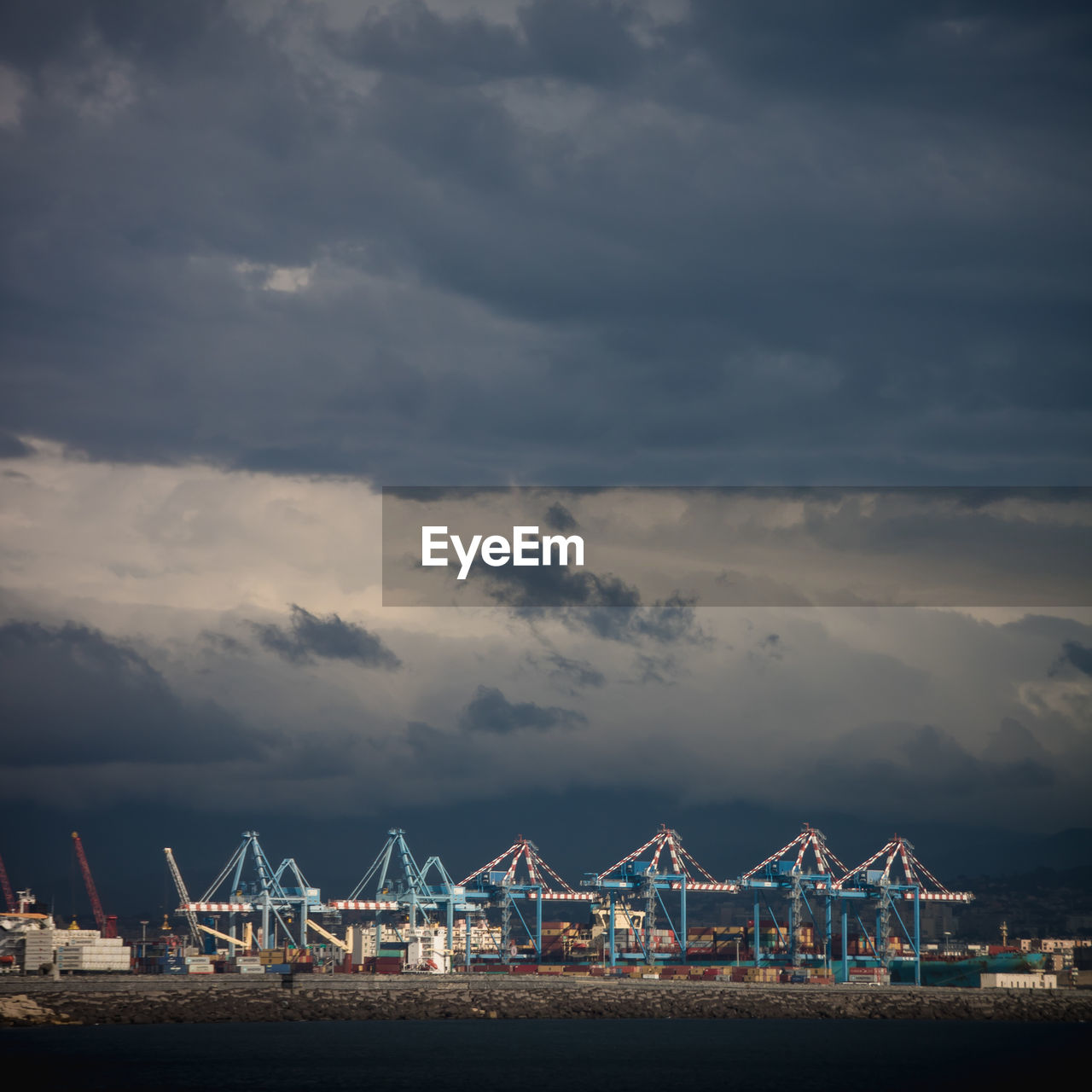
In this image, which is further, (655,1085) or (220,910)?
(220,910)

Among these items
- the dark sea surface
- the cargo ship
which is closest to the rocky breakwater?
the dark sea surface

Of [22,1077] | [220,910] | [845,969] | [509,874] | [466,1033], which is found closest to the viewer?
[22,1077]

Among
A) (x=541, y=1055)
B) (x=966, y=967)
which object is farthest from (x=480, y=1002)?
(x=966, y=967)

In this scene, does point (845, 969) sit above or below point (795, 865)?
below

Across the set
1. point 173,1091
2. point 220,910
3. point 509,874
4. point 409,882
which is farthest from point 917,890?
point 173,1091

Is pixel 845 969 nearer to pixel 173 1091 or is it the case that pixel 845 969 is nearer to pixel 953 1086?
pixel 953 1086

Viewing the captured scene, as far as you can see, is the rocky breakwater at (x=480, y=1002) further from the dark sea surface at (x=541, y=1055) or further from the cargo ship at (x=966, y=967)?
the cargo ship at (x=966, y=967)

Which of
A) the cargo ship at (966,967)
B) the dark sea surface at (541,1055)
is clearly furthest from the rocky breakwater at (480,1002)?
the cargo ship at (966,967)
